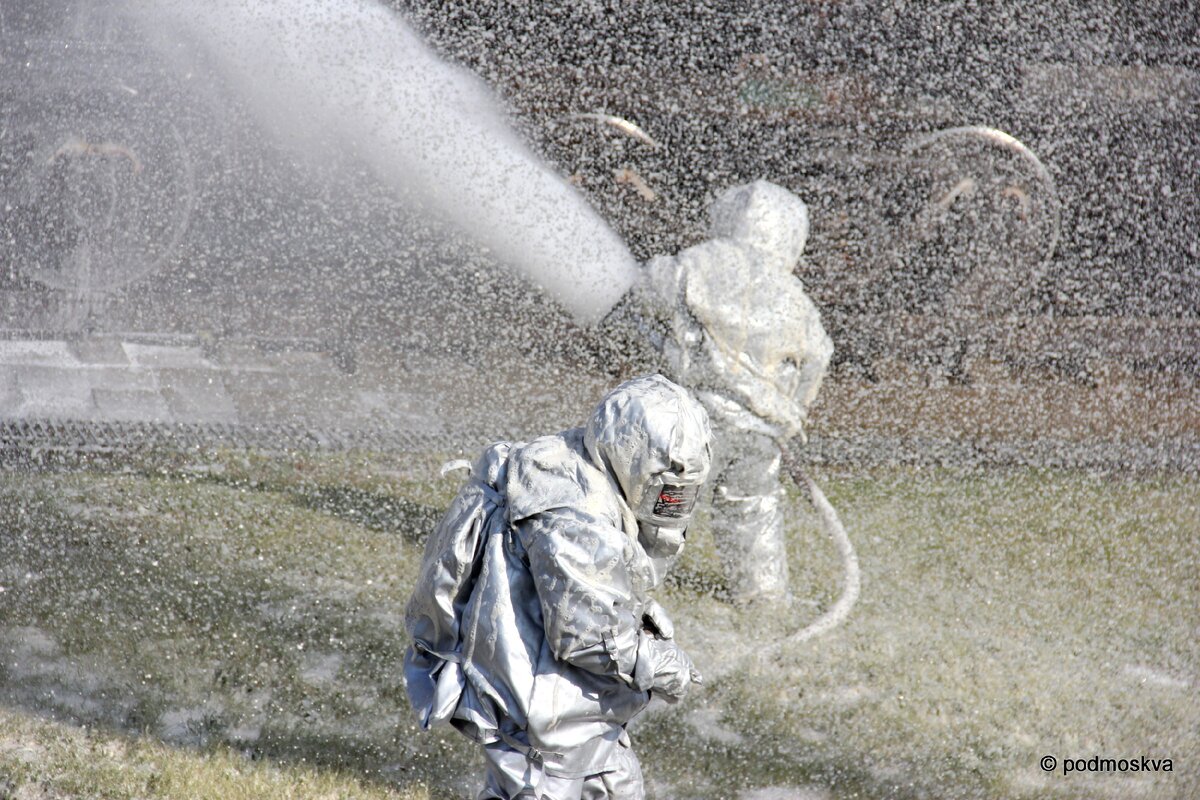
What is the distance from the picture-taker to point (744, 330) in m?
4.41

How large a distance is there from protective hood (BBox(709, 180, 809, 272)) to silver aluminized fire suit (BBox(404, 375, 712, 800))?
2156mm

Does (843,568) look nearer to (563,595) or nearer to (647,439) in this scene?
(647,439)

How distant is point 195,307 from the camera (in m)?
7.62

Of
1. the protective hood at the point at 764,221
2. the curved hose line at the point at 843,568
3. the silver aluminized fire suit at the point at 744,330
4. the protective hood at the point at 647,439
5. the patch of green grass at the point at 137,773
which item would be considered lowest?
the curved hose line at the point at 843,568

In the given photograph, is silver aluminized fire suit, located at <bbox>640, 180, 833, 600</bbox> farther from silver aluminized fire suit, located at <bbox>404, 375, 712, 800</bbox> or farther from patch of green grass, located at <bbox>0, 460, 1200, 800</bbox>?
silver aluminized fire suit, located at <bbox>404, 375, 712, 800</bbox>

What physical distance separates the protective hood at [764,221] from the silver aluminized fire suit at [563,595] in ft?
7.07

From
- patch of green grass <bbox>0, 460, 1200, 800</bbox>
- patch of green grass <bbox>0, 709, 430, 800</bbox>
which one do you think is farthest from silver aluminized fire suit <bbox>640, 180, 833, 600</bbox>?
patch of green grass <bbox>0, 709, 430, 800</bbox>

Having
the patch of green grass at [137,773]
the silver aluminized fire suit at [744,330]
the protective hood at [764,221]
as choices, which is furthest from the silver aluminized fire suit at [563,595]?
the protective hood at [764,221]

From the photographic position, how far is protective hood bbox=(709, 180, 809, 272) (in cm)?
443

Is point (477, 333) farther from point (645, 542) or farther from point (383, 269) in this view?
point (645, 542)

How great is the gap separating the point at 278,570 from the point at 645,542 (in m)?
2.60

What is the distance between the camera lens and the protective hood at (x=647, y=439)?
89.9 inches

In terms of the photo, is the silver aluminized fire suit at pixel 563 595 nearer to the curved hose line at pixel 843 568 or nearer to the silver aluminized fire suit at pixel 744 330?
the silver aluminized fire suit at pixel 744 330

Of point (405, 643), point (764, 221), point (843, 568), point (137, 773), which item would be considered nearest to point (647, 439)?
point (137, 773)
